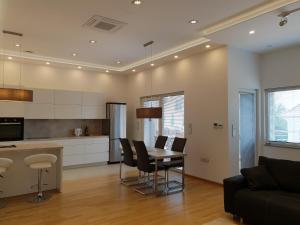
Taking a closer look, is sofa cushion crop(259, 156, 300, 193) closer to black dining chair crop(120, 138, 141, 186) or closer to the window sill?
the window sill

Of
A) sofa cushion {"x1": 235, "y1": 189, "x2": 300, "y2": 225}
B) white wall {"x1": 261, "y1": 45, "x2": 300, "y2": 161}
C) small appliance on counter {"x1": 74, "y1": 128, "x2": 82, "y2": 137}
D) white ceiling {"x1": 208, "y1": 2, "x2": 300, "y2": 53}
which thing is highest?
white ceiling {"x1": 208, "y1": 2, "x2": 300, "y2": 53}

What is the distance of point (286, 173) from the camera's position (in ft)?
11.4

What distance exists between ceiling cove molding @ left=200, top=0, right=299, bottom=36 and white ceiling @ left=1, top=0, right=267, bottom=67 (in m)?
0.14

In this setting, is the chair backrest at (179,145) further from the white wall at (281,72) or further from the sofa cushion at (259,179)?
the white wall at (281,72)

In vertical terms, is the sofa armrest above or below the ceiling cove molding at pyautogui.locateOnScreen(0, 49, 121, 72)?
below

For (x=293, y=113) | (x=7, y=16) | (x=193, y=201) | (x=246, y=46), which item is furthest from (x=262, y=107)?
(x=7, y=16)

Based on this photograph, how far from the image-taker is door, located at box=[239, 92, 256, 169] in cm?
549

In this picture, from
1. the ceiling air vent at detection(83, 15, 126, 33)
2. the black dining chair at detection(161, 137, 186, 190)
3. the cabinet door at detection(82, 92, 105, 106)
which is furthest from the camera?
the cabinet door at detection(82, 92, 105, 106)

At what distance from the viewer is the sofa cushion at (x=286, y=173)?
3.34 meters

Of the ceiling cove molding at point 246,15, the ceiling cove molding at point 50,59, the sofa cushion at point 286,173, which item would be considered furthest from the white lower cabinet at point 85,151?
the sofa cushion at point 286,173

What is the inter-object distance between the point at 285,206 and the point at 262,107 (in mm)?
3333

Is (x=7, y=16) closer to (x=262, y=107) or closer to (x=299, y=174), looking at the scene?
(x=299, y=174)

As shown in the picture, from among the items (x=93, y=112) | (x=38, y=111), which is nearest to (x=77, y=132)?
(x=93, y=112)

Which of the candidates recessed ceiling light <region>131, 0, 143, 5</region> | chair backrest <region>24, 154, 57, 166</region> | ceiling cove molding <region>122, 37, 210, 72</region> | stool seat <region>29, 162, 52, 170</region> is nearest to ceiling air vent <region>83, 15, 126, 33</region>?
recessed ceiling light <region>131, 0, 143, 5</region>
